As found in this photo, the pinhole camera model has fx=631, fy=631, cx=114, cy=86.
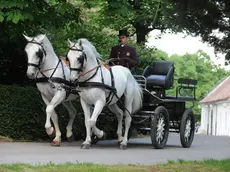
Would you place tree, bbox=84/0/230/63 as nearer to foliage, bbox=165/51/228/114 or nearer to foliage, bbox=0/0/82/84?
foliage, bbox=0/0/82/84

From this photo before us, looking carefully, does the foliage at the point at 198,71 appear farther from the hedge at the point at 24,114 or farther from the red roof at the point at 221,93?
the hedge at the point at 24,114

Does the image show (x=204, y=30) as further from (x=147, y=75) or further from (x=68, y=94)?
(x=147, y=75)

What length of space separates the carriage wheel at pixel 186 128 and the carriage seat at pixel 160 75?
95 centimetres

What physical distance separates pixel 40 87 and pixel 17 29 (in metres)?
2.49

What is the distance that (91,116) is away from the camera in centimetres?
1468

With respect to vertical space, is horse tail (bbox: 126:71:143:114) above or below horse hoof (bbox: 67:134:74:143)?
above

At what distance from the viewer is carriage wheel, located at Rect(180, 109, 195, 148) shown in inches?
654

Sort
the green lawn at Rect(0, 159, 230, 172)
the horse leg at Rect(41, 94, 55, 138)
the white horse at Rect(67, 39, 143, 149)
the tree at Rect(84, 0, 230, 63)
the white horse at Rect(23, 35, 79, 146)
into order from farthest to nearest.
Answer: the horse leg at Rect(41, 94, 55, 138) → the white horse at Rect(23, 35, 79, 146) → the white horse at Rect(67, 39, 143, 149) → the green lawn at Rect(0, 159, 230, 172) → the tree at Rect(84, 0, 230, 63)

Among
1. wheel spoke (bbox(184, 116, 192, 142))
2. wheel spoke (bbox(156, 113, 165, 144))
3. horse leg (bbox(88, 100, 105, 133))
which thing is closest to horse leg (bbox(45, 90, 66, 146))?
horse leg (bbox(88, 100, 105, 133))

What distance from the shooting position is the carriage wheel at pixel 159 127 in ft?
50.4

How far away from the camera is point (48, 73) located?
15.0 meters

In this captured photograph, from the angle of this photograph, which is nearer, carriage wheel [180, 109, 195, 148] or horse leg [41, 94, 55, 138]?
horse leg [41, 94, 55, 138]

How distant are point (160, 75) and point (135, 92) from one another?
1.48 metres

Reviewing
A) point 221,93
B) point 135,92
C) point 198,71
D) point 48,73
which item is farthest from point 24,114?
point 198,71
